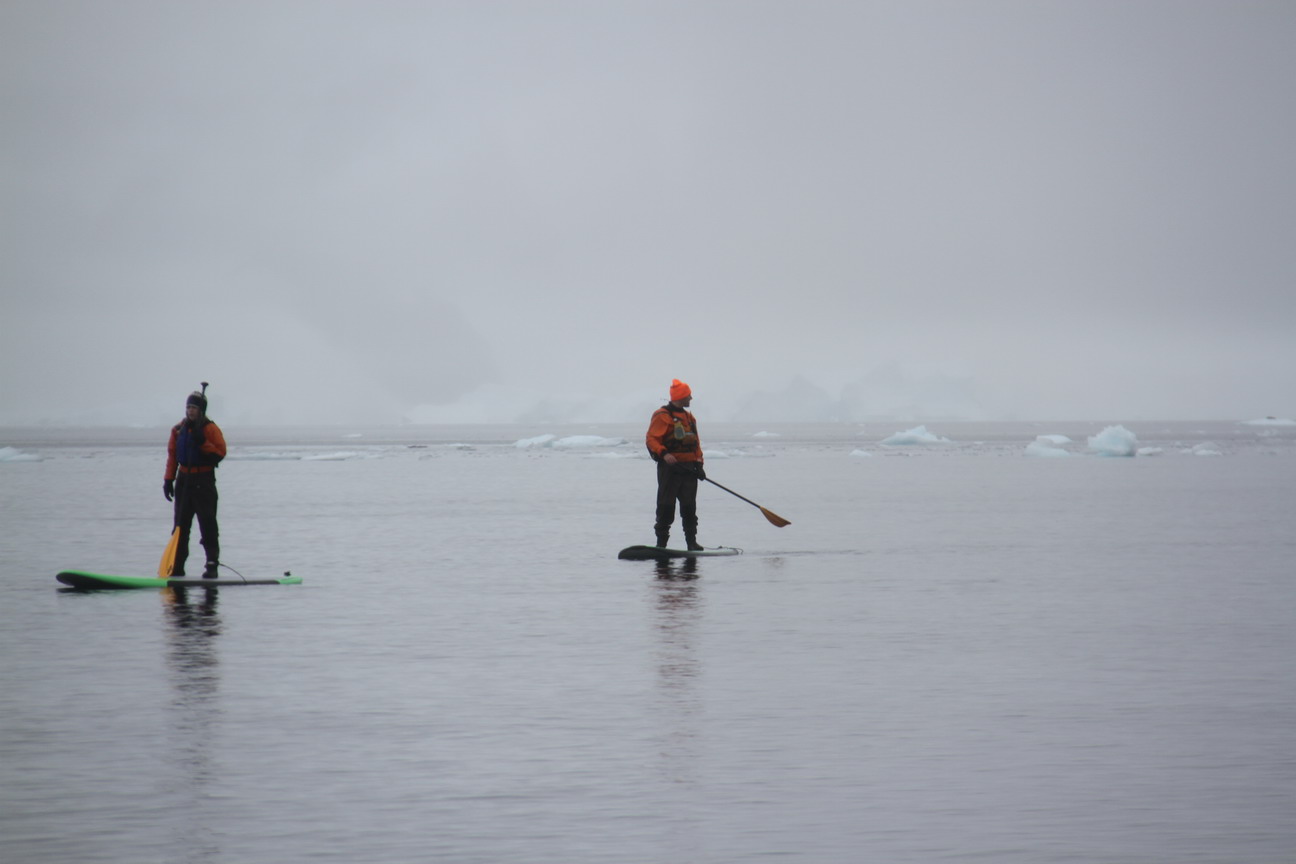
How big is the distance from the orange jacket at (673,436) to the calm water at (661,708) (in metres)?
1.40

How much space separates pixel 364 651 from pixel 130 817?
476 centimetres

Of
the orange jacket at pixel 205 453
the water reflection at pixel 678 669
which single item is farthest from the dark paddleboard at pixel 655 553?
the orange jacket at pixel 205 453

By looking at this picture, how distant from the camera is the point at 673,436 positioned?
698 inches

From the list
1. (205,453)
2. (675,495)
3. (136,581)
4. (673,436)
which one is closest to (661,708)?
(205,453)

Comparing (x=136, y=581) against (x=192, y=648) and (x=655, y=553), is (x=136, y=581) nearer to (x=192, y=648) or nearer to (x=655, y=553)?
(x=192, y=648)

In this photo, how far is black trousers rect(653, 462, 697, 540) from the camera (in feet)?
58.3

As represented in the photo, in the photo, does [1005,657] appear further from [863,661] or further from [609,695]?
[609,695]

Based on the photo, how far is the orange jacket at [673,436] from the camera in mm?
17656

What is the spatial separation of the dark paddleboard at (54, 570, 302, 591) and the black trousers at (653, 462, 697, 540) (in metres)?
4.45

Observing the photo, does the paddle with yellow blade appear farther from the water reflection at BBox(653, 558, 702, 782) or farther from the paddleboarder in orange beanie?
the paddleboarder in orange beanie

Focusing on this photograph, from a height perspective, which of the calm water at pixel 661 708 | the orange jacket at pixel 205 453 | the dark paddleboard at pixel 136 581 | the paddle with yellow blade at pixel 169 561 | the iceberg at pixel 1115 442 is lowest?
the calm water at pixel 661 708

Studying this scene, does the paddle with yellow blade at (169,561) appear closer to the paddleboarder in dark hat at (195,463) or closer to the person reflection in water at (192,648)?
the person reflection in water at (192,648)

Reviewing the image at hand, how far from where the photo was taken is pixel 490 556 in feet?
65.5

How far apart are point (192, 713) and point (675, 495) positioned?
9830 millimetres
